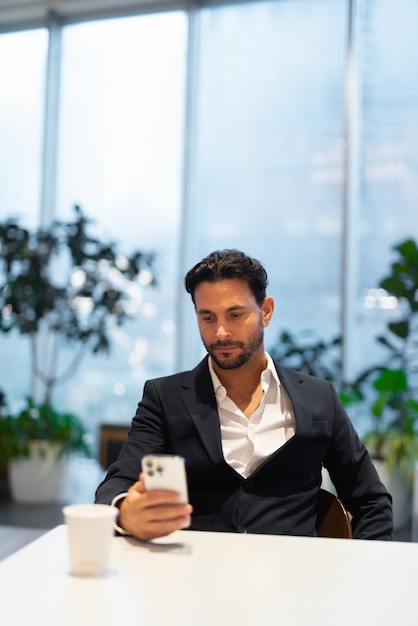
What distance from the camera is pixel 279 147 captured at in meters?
5.60

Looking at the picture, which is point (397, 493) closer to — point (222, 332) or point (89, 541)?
point (222, 332)

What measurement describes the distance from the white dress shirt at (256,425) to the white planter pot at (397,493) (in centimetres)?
270

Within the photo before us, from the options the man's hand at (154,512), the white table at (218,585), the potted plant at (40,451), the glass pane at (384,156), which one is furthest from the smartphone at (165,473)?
the glass pane at (384,156)

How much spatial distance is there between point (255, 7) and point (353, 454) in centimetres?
481

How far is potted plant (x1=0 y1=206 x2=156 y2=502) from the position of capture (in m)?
4.99

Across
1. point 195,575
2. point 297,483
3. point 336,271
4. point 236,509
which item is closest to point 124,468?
point 236,509

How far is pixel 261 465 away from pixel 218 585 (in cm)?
63

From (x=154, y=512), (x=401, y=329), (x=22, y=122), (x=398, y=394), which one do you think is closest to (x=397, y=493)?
(x=398, y=394)

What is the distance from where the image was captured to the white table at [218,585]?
3.24 feet

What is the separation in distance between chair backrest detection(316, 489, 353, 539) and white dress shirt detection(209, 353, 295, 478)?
18 centimetres

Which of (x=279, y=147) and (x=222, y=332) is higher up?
(x=279, y=147)

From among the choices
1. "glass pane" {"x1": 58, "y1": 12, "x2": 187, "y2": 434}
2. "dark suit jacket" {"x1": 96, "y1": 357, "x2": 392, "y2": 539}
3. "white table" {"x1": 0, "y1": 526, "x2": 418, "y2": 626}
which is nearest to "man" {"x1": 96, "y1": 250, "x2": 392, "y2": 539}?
"dark suit jacket" {"x1": 96, "y1": 357, "x2": 392, "y2": 539}

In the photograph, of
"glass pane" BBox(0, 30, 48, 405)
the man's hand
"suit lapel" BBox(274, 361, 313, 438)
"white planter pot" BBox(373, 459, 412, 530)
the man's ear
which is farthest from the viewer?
"glass pane" BBox(0, 30, 48, 405)

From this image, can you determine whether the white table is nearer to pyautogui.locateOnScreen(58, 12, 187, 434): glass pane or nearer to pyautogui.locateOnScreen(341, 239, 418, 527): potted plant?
pyautogui.locateOnScreen(341, 239, 418, 527): potted plant
